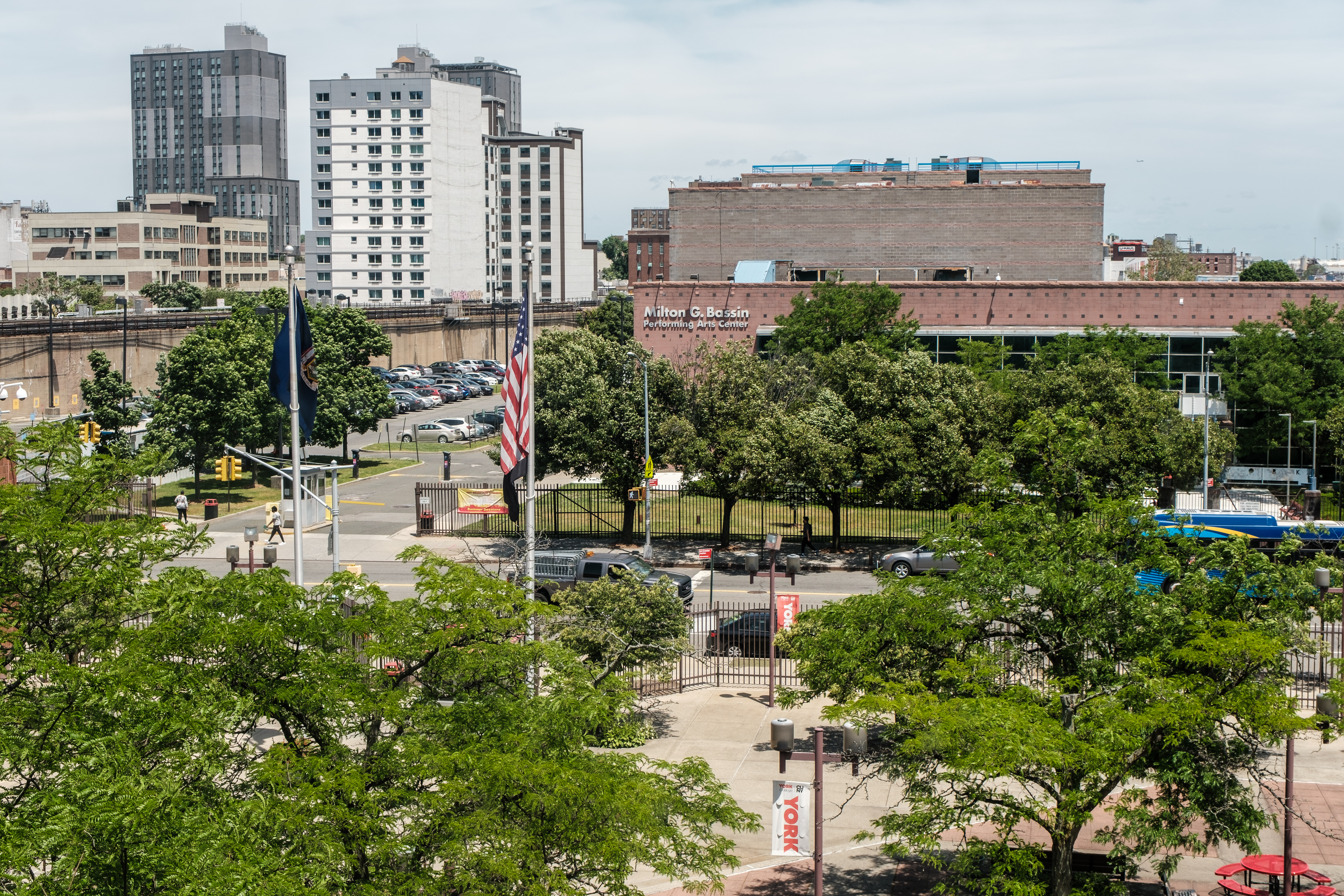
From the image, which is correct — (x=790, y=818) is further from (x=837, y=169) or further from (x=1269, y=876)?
(x=837, y=169)

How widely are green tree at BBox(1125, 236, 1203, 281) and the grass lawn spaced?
9808 cm

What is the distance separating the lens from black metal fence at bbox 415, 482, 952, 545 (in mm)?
47938

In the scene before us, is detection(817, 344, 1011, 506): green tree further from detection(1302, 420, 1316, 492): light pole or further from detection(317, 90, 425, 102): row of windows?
detection(317, 90, 425, 102): row of windows

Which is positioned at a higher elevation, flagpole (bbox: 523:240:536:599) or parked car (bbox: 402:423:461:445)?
flagpole (bbox: 523:240:536:599)

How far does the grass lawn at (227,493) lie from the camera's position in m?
53.0

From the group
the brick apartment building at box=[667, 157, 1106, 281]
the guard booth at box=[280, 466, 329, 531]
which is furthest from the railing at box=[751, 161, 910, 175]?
the guard booth at box=[280, 466, 329, 531]

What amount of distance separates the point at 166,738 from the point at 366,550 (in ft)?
113

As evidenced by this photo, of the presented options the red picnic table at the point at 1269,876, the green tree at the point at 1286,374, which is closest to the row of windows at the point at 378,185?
the green tree at the point at 1286,374

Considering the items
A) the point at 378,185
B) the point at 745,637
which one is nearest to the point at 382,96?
the point at 378,185

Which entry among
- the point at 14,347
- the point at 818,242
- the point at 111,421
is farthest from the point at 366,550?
the point at 818,242

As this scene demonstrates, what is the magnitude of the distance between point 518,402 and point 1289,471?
145 ft

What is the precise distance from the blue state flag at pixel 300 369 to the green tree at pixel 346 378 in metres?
29.4

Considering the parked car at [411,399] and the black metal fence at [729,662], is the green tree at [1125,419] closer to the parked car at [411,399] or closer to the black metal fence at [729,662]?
the black metal fence at [729,662]

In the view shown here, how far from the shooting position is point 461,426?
246 feet
